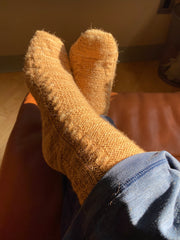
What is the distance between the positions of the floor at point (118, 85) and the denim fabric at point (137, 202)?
82 centimetres

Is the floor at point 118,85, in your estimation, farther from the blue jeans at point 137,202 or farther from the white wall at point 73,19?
the blue jeans at point 137,202

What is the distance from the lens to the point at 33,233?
18.9 inches

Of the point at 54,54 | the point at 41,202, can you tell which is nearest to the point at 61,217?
the point at 41,202

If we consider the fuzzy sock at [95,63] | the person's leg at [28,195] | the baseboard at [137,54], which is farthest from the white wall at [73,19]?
the person's leg at [28,195]

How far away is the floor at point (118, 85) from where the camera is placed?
1142mm

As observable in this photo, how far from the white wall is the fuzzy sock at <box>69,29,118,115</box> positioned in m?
0.59

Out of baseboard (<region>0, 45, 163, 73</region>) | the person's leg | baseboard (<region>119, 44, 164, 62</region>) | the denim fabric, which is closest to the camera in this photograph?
the denim fabric

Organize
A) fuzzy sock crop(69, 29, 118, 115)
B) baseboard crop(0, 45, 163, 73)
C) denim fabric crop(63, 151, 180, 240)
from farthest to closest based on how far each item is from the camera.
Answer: baseboard crop(0, 45, 163, 73)
fuzzy sock crop(69, 29, 118, 115)
denim fabric crop(63, 151, 180, 240)

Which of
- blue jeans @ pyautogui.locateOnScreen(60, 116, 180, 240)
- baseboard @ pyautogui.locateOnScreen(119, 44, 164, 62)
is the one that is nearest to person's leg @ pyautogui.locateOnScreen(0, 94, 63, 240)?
blue jeans @ pyautogui.locateOnScreen(60, 116, 180, 240)

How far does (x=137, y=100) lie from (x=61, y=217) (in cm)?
40

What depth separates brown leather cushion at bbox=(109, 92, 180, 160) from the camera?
639 mm

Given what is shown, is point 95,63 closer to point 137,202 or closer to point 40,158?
point 40,158

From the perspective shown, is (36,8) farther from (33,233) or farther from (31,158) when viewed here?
(33,233)

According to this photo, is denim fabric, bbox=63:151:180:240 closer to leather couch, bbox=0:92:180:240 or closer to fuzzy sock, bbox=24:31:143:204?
fuzzy sock, bbox=24:31:143:204
